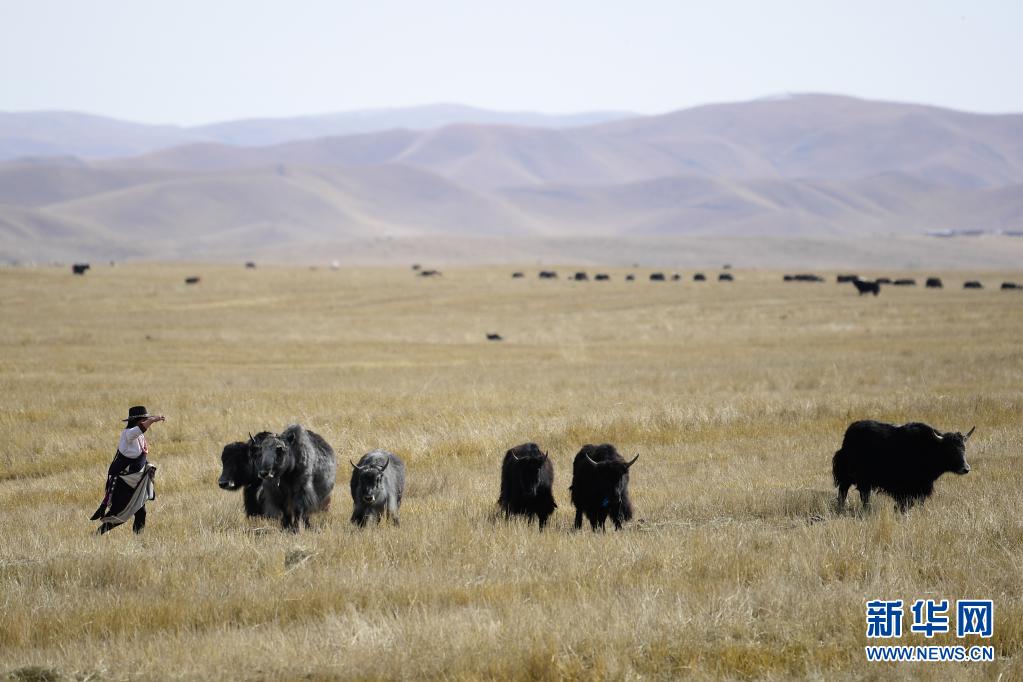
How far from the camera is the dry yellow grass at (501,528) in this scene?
7449 mm

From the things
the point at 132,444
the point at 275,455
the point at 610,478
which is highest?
the point at 132,444

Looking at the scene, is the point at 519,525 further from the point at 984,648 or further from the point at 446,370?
the point at 446,370

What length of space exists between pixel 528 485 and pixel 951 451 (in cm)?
477

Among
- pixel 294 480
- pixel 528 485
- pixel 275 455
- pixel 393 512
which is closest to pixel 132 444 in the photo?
pixel 275 455

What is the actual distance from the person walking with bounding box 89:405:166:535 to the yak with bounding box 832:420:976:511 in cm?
783

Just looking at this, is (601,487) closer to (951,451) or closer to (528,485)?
(528,485)

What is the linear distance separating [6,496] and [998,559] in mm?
12303

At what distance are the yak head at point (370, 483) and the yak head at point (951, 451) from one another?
246 inches

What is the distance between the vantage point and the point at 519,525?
11.6m

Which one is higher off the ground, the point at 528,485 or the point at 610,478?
the point at 610,478

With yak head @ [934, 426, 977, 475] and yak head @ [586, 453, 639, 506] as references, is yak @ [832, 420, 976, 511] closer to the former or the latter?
yak head @ [934, 426, 977, 475]

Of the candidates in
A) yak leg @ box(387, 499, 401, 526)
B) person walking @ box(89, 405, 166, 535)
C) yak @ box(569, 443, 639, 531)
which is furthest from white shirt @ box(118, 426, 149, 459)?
yak @ box(569, 443, 639, 531)

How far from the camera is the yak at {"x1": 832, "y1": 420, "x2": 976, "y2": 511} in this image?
489 inches

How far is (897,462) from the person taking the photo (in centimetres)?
1257
